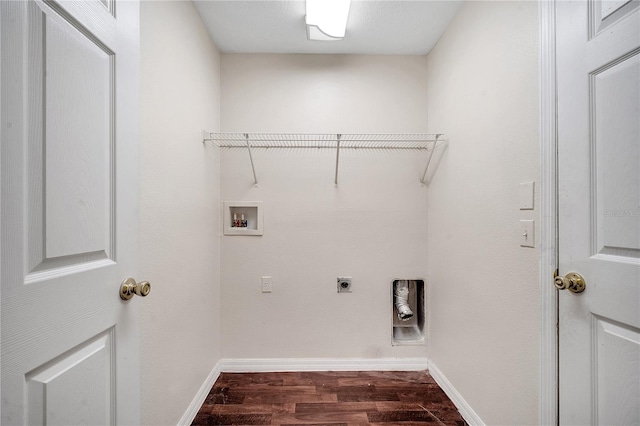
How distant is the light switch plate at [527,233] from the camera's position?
1109 mm

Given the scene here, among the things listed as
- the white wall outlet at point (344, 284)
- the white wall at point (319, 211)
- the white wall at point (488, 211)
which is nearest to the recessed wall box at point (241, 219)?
the white wall at point (319, 211)

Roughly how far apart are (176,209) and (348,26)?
151 cm

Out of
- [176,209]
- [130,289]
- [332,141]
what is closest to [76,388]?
[130,289]

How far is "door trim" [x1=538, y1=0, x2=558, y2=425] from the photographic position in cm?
101

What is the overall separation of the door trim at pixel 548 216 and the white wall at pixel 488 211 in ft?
0.16

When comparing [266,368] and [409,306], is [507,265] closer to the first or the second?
[409,306]

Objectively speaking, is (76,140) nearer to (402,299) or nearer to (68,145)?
(68,145)

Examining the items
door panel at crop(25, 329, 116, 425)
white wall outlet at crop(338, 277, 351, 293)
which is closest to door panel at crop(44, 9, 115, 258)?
door panel at crop(25, 329, 116, 425)

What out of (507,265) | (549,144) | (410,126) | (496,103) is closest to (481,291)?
(507,265)

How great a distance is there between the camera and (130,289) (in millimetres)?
813

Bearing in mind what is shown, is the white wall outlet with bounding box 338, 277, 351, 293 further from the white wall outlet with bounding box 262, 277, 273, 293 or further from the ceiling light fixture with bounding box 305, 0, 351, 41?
the ceiling light fixture with bounding box 305, 0, 351, 41

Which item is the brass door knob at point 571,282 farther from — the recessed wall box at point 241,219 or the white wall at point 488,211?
the recessed wall box at point 241,219

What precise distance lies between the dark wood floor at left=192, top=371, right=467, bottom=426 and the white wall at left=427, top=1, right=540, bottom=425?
0.72 feet

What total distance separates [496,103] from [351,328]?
166 centimetres
